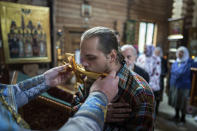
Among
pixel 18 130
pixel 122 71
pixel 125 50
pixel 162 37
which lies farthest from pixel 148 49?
pixel 162 37

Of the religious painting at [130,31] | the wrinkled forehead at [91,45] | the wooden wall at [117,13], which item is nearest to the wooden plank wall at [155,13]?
the wooden wall at [117,13]

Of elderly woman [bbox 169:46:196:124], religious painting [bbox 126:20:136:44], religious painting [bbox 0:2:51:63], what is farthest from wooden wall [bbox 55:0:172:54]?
elderly woman [bbox 169:46:196:124]

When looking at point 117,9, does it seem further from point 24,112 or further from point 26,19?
point 24,112

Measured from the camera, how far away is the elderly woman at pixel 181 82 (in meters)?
3.89

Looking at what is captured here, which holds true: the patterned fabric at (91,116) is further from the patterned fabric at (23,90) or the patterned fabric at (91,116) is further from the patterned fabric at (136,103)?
the patterned fabric at (23,90)

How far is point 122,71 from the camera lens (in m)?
1.17

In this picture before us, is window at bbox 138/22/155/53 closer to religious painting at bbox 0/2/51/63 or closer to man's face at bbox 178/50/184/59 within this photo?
man's face at bbox 178/50/184/59

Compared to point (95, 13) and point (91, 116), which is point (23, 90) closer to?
point (91, 116)

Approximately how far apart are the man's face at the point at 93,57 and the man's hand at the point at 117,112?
0.29m

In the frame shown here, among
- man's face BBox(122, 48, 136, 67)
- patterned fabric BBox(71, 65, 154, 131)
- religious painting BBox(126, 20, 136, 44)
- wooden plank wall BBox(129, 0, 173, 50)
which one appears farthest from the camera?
wooden plank wall BBox(129, 0, 173, 50)

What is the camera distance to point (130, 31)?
7195 mm

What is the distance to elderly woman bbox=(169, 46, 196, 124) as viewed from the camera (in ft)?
12.8

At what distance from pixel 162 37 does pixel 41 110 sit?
7.98 metres

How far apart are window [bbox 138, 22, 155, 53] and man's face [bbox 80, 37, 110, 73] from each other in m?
7.62
